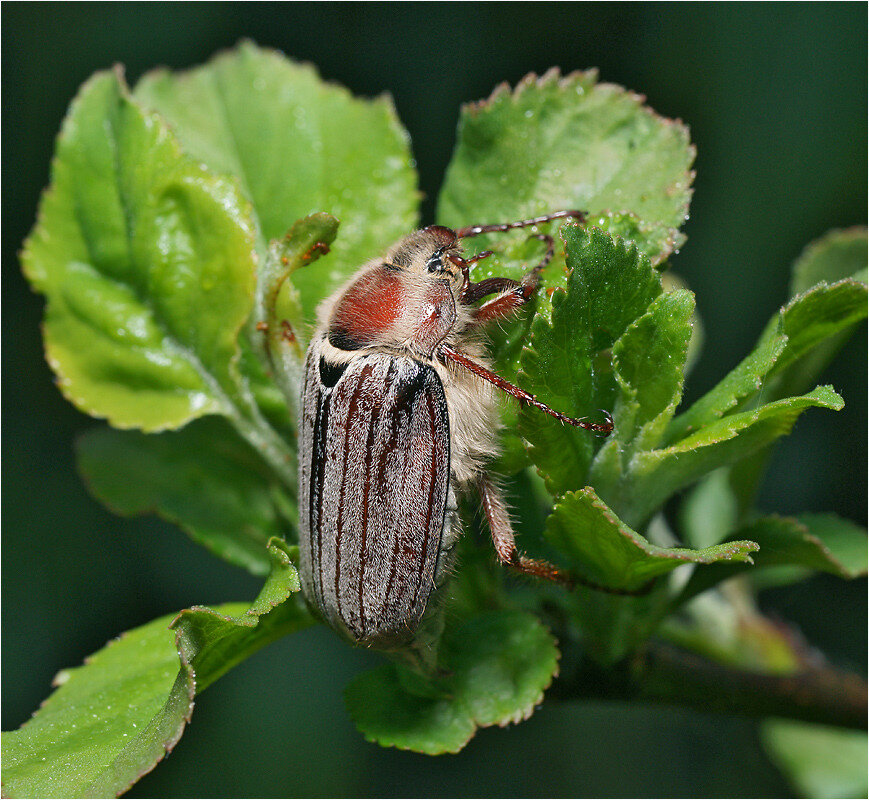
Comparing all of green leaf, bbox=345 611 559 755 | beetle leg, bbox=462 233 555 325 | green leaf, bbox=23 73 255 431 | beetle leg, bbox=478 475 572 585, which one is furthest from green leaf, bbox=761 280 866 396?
green leaf, bbox=23 73 255 431

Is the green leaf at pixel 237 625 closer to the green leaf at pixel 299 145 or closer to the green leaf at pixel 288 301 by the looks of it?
the green leaf at pixel 288 301

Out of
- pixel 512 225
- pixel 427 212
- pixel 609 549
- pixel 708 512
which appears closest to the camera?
pixel 609 549

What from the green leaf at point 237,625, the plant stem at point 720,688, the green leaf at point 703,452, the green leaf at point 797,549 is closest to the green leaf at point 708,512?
the plant stem at point 720,688

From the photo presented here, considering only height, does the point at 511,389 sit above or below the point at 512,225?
below

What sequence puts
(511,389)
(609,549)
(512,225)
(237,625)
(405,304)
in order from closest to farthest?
(237,625)
(609,549)
(511,389)
(512,225)
(405,304)

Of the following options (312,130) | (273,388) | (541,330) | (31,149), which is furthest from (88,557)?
(541,330)

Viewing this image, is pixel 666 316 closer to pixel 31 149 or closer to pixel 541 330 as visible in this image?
pixel 541 330

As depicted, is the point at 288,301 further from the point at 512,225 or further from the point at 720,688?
the point at 720,688

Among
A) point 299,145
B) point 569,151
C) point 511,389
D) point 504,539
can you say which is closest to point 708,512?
point 504,539
